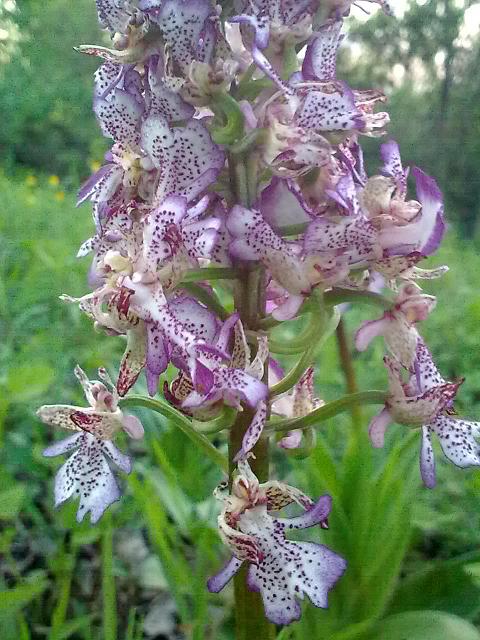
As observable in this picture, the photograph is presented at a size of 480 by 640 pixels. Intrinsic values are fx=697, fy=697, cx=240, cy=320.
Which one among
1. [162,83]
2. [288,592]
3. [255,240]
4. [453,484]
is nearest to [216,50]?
[162,83]

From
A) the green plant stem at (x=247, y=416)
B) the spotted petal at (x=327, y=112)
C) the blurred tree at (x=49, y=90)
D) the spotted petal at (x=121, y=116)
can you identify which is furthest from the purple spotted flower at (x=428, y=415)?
the blurred tree at (x=49, y=90)

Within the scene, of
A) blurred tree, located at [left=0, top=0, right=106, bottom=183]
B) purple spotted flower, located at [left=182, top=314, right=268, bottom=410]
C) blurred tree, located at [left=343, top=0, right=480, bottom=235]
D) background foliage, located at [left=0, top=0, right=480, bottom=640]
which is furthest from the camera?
blurred tree, located at [left=0, top=0, right=106, bottom=183]

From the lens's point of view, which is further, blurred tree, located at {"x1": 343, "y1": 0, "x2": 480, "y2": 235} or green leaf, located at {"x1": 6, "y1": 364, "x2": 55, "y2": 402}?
blurred tree, located at {"x1": 343, "y1": 0, "x2": 480, "y2": 235}

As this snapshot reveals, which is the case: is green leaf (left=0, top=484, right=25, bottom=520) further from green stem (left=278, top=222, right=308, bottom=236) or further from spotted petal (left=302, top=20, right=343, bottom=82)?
spotted petal (left=302, top=20, right=343, bottom=82)

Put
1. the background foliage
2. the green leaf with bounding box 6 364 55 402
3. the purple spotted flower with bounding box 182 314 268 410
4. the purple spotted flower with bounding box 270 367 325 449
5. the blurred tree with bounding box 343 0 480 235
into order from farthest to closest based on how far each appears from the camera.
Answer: the blurred tree with bounding box 343 0 480 235
the green leaf with bounding box 6 364 55 402
the background foliage
the purple spotted flower with bounding box 270 367 325 449
the purple spotted flower with bounding box 182 314 268 410

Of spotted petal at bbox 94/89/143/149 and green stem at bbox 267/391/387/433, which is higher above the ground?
spotted petal at bbox 94/89/143/149

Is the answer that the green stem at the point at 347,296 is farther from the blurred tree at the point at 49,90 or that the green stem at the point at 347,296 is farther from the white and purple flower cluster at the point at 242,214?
the blurred tree at the point at 49,90

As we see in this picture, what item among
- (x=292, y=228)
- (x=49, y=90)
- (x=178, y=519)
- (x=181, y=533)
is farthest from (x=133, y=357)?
→ (x=49, y=90)

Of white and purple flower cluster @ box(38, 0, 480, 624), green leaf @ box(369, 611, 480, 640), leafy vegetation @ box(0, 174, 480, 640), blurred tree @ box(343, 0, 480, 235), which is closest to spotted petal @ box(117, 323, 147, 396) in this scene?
white and purple flower cluster @ box(38, 0, 480, 624)

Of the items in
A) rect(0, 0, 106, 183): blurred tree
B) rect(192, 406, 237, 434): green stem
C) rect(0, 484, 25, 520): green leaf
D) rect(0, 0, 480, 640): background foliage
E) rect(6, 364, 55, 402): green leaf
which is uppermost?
rect(192, 406, 237, 434): green stem
